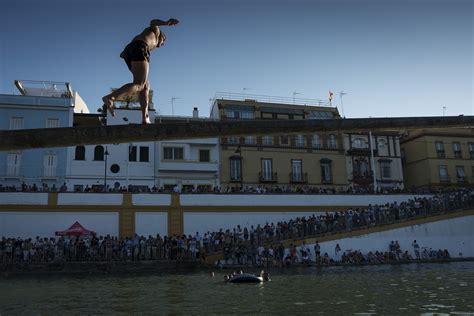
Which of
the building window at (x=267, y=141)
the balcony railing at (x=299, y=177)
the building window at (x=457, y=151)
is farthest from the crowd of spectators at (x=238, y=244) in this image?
the building window at (x=457, y=151)

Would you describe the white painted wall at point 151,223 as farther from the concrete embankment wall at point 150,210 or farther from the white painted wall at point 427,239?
the white painted wall at point 427,239

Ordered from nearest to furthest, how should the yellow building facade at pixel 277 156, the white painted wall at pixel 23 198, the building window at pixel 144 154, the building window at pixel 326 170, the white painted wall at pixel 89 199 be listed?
the white painted wall at pixel 23 198, the white painted wall at pixel 89 199, the building window at pixel 144 154, the yellow building facade at pixel 277 156, the building window at pixel 326 170

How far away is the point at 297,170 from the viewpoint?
52531 millimetres

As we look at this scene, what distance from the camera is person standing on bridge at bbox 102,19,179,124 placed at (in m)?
5.90

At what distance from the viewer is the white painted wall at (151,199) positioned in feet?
124

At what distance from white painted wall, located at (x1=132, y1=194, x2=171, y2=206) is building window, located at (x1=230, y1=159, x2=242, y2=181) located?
12.0 m

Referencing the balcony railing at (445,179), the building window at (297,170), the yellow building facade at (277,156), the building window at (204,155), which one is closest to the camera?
the building window at (204,155)

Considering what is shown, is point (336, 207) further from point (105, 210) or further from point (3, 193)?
point (3, 193)

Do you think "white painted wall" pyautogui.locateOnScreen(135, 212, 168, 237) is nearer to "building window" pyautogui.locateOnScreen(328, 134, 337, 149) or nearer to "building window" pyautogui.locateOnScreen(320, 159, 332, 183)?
"building window" pyautogui.locateOnScreen(320, 159, 332, 183)

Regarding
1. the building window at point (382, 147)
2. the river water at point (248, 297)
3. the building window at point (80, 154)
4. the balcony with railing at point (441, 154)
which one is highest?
the building window at point (382, 147)

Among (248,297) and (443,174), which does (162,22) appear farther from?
(443,174)

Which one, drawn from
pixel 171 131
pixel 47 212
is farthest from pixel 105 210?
pixel 171 131

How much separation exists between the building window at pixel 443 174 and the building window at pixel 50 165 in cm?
4417

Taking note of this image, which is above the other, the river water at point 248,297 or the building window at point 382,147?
the building window at point 382,147
